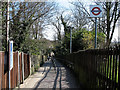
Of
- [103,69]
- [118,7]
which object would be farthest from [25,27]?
[103,69]

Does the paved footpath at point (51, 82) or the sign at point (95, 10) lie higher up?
the sign at point (95, 10)

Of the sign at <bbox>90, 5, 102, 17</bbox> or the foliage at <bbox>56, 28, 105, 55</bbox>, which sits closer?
the sign at <bbox>90, 5, 102, 17</bbox>

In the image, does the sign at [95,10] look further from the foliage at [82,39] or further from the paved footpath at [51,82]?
the foliage at [82,39]

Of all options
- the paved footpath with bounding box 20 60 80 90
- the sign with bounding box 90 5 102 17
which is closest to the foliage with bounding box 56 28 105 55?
the paved footpath with bounding box 20 60 80 90

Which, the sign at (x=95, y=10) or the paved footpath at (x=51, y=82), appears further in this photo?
the paved footpath at (x=51, y=82)

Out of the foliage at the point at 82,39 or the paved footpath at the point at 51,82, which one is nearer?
the paved footpath at the point at 51,82

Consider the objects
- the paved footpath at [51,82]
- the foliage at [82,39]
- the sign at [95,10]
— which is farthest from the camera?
the foliage at [82,39]

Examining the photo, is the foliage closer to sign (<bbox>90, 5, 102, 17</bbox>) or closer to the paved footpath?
the paved footpath

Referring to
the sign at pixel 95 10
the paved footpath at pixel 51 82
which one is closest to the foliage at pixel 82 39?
the paved footpath at pixel 51 82

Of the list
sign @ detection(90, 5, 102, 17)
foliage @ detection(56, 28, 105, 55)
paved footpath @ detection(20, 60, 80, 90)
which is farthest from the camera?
foliage @ detection(56, 28, 105, 55)

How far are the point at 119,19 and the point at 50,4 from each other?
7.43 meters

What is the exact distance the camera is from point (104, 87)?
4.24 metres

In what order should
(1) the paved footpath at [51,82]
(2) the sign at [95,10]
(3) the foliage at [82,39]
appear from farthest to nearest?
1. (3) the foliage at [82,39]
2. (1) the paved footpath at [51,82]
3. (2) the sign at [95,10]

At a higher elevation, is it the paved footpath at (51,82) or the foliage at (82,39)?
the foliage at (82,39)
